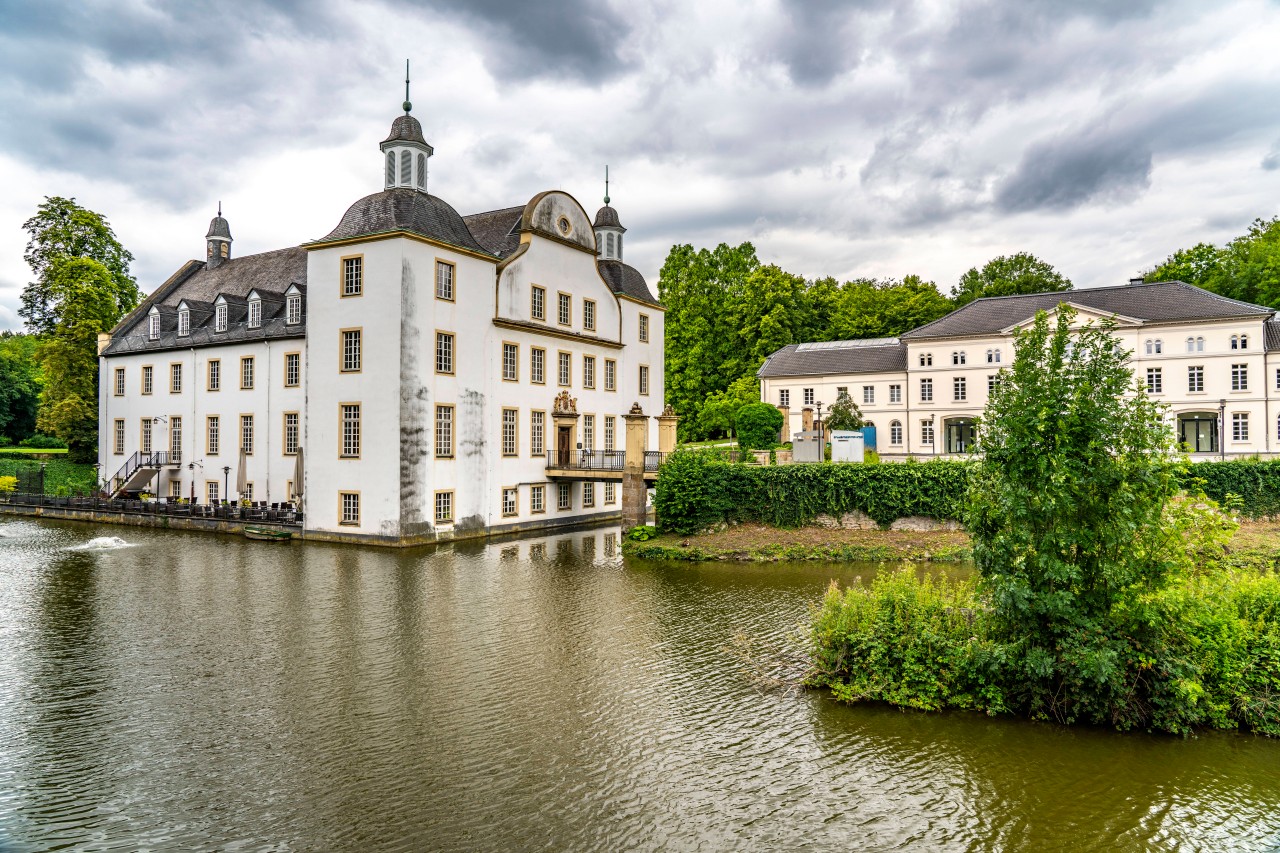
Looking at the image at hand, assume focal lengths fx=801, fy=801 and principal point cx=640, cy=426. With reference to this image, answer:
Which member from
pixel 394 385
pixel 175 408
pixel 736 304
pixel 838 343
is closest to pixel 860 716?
pixel 394 385

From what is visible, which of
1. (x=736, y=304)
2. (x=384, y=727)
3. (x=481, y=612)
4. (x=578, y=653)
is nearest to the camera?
(x=384, y=727)

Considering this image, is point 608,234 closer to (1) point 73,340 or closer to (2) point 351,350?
(2) point 351,350

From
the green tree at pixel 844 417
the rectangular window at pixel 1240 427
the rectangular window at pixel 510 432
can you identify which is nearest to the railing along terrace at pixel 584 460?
the rectangular window at pixel 510 432

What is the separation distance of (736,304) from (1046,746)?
176ft

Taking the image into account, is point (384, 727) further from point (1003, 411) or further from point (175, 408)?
point (175, 408)

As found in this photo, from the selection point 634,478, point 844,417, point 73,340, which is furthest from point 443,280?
point 844,417

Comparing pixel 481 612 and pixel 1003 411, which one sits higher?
pixel 1003 411

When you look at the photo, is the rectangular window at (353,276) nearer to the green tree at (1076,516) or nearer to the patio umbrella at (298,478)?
the patio umbrella at (298,478)

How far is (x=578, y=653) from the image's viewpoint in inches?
507

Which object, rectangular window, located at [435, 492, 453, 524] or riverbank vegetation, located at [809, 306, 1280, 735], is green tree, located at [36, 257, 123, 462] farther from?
riverbank vegetation, located at [809, 306, 1280, 735]

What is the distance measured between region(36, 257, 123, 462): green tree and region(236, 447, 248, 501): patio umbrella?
48.8 feet

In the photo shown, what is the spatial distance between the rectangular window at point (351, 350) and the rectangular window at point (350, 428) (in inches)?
49.4

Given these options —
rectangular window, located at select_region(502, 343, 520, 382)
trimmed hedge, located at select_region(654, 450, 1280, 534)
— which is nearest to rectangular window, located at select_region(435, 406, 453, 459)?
rectangular window, located at select_region(502, 343, 520, 382)

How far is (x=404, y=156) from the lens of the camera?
93.7 ft
